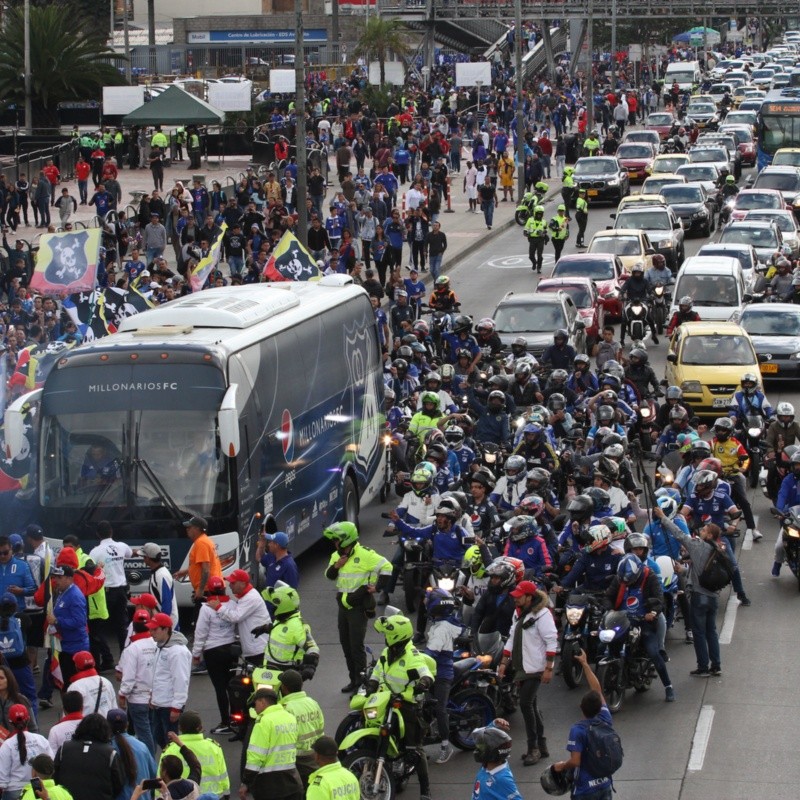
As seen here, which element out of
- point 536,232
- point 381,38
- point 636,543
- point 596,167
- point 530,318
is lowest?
point 530,318

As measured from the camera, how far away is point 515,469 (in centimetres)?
1839

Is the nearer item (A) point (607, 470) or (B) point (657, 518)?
(B) point (657, 518)

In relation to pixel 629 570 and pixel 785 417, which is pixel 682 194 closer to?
pixel 785 417

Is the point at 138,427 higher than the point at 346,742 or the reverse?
higher

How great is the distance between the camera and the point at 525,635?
14164mm

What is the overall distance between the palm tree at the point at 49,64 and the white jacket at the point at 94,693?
48.0 meters

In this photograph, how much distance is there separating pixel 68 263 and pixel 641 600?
1307cm

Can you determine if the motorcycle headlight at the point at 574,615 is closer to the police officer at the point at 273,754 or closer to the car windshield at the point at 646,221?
the police officer at the point at 273,754

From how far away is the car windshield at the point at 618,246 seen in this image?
36.9 m

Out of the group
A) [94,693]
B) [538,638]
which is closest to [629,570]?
[538,638]

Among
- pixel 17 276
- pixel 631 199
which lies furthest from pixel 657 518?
pixel 631 199

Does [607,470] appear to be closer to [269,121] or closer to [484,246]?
[484,246]

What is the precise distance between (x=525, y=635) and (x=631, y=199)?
97.2 feet

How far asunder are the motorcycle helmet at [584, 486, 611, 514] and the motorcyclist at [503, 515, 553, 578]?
1.02 m
